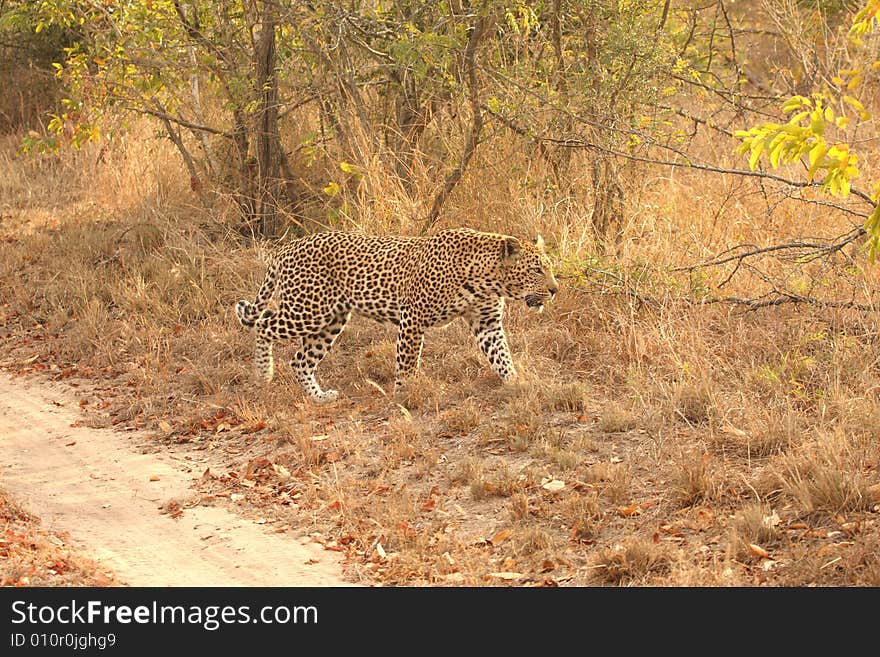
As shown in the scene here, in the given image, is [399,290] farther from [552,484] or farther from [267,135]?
[267,135]

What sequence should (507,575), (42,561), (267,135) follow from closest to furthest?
(507,575), (42,561), (267,135)

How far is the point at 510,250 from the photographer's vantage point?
27.3 feet

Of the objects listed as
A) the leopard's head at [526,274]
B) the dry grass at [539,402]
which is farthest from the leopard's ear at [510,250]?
the dry grass at [539,402]

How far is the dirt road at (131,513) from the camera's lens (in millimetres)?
5898

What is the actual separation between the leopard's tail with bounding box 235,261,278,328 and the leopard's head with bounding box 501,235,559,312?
1959 mm

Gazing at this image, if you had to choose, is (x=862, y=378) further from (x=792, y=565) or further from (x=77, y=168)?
(x=77, y=168)

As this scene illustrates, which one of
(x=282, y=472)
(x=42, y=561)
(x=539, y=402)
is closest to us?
(x=42, y=561)

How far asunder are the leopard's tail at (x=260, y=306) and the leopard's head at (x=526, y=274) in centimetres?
196

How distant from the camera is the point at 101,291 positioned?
11.3 metres

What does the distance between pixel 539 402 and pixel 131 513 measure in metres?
2.85

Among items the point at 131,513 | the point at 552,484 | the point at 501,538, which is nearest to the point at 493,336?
the point at 552,484

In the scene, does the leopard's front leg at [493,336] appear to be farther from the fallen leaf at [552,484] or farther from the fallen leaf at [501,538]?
the fallen leaf at [501,538]

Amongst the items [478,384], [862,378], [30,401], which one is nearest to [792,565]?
[862,378]
